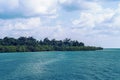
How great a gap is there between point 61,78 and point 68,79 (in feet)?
5.11

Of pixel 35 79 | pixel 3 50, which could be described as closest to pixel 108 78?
pixel 35 79

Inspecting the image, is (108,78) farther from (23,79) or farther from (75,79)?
(23,79)

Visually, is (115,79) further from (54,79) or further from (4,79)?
(4,79)

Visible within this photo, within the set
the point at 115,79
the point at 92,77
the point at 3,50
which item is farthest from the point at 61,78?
the point at 3,50

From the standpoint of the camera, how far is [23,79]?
49.6 m

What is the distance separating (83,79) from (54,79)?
4826 mm

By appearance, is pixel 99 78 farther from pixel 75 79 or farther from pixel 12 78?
pixel 12 78

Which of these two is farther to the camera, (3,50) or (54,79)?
(3,50)

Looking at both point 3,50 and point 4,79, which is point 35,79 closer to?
point 4,79

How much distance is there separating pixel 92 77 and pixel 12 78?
45.3 ft

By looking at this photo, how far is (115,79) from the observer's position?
49.0 meters

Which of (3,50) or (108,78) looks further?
(3,50)

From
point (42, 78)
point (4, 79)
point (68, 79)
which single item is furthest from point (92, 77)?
point (4, 79)

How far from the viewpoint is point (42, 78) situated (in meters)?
50.9
